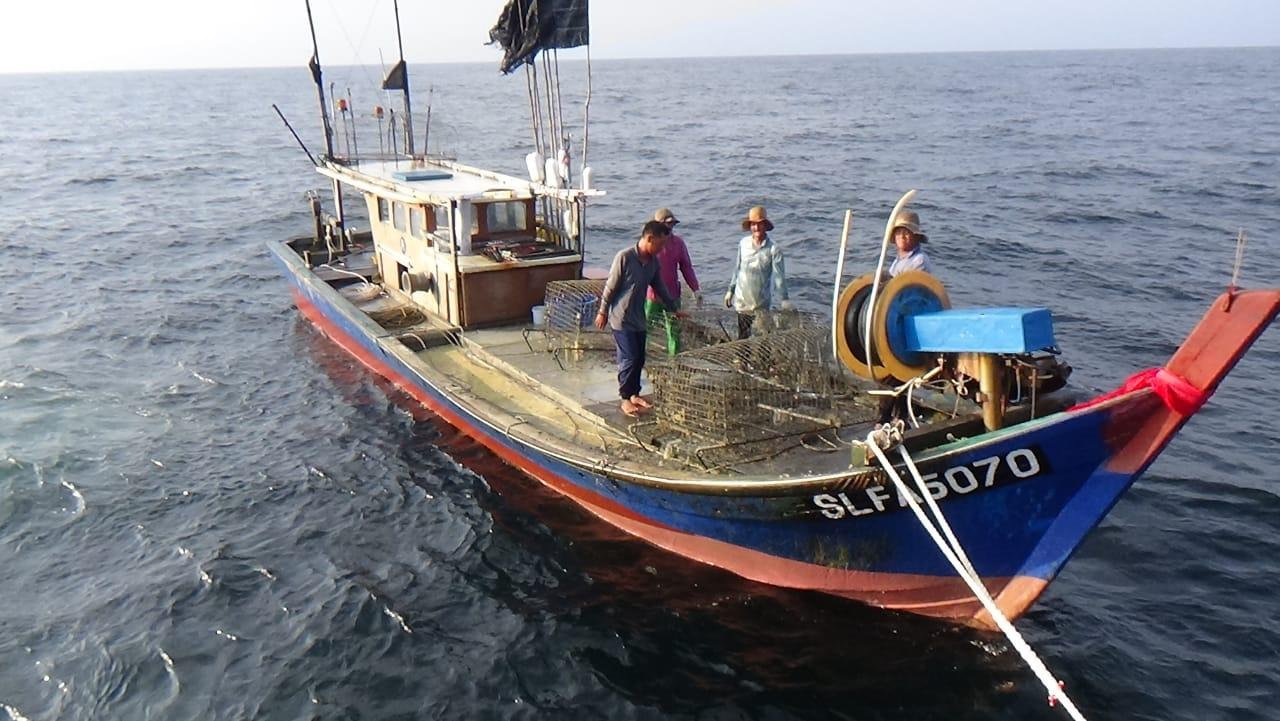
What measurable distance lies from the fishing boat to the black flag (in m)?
4.17

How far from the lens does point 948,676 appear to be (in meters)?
7.85

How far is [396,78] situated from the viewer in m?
17.7

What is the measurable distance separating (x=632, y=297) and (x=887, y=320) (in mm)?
3119

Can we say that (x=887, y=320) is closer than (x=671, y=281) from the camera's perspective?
Yes


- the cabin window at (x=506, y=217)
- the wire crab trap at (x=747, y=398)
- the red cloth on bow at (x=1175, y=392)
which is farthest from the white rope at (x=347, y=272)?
the red cloth on bow at (x=1175, y=392)

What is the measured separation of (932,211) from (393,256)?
1895 centimetres

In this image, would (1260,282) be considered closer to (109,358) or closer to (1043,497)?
(1043,497)

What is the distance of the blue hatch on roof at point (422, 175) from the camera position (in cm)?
1488

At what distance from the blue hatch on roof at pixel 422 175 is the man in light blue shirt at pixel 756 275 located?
672 centimetres

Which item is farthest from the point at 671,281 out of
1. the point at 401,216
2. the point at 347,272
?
the point at 347,272

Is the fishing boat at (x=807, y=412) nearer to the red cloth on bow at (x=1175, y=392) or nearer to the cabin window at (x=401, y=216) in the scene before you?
the red cloth on bow at (x=1175, y=392)

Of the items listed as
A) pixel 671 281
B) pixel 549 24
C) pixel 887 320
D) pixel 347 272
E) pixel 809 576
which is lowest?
pixel 809 576

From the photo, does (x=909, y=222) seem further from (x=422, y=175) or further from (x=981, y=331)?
(x=422, y=175)

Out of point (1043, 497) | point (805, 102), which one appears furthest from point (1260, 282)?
point (805, 102)
